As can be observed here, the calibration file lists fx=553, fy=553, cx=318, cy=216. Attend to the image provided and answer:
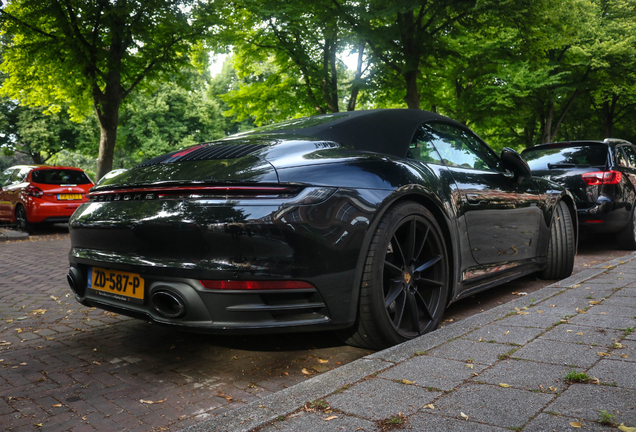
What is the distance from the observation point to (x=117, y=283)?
2.99 meters

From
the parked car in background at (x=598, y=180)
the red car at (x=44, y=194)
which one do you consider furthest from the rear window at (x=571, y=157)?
the red car at (x=44, y=194)

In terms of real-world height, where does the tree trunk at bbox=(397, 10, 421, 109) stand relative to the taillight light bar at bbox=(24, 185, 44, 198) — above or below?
above

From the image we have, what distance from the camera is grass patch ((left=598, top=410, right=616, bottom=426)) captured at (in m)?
1.86

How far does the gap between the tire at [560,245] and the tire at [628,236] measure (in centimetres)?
309

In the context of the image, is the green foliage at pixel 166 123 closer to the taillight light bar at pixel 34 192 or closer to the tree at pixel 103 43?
the tree at pixel 103 43

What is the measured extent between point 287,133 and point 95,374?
177cm

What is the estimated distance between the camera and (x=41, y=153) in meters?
34.8

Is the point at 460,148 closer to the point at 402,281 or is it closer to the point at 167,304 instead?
the point at 402,281

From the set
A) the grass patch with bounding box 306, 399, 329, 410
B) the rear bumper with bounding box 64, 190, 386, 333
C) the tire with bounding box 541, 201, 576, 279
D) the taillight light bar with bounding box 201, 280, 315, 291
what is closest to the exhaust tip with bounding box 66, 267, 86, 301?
the rear bumper with bounding box 64, 190, 386, 333

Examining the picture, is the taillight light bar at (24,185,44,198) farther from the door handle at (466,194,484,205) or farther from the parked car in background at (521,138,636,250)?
the door handle at (466,194,484,205)

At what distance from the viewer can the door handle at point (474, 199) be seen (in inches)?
148

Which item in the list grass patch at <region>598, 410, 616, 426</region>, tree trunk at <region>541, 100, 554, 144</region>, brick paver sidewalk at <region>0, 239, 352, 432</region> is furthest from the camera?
tree trunk at <region>541, 100, 554, 144</region>

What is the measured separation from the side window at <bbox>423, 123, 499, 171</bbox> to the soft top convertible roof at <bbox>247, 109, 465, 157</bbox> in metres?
0.17

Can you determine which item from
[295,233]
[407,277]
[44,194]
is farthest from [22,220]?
[295,233]
